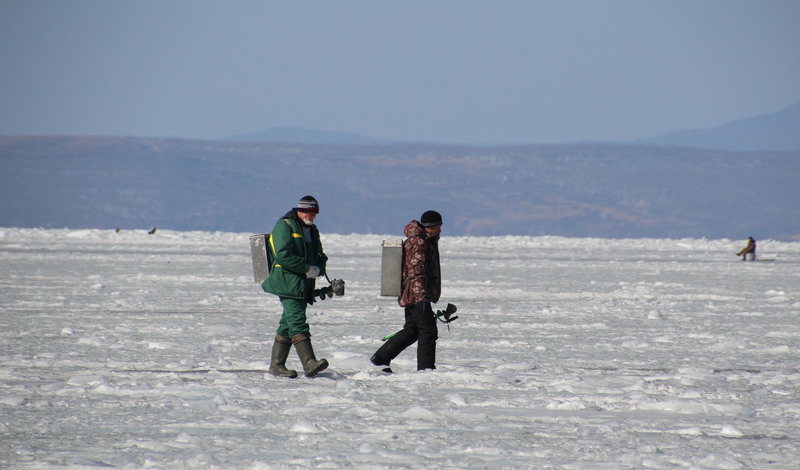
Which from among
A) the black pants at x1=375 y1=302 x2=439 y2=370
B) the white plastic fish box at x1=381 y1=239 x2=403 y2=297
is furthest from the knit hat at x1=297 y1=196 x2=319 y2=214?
the black pants at x1=375 y1=302 x2=439 y2=370

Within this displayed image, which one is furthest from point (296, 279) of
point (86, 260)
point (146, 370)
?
point (86, 260)

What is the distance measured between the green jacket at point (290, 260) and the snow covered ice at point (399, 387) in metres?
0.76

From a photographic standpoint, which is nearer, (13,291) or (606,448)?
(606,448)

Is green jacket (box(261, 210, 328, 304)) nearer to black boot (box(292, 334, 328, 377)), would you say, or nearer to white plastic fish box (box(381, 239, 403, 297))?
black boot (box(292, 334, 328, 377))

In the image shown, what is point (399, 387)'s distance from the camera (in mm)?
8141

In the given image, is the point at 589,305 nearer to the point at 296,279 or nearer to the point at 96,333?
the point at 96,333

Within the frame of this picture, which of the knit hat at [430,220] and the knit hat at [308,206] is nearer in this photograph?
the knit hat at [308,206]

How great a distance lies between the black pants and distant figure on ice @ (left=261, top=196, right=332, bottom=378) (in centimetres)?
76

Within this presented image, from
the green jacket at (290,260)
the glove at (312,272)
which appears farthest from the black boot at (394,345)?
the glove at (312,272)

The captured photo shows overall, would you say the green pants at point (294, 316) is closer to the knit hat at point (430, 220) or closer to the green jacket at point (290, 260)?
the green jacket at point (290, 260)

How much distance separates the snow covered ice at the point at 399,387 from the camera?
5.91 meters

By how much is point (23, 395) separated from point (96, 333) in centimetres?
427

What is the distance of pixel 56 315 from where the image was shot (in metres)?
13.7

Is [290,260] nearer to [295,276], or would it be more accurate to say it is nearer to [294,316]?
[295,276]
